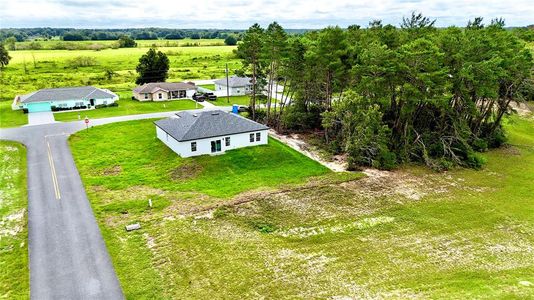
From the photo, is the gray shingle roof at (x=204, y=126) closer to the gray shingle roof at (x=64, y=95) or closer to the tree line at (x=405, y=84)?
the tree line at (x=405, y=84)

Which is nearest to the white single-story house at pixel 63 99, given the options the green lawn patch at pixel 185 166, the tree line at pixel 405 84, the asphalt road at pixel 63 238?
the green lawn patch at pixel 185 166

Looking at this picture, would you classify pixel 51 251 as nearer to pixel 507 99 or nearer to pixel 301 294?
pixel 301 294

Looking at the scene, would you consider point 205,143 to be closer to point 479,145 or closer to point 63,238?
point 63,238

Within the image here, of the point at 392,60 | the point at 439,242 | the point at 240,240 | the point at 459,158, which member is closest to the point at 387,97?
the point at 392,60

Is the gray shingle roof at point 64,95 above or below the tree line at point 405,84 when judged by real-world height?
below

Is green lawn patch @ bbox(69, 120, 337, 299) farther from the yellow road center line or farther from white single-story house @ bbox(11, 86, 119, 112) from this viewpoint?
white single-story house @ bbox(11, 86, 119, 112)

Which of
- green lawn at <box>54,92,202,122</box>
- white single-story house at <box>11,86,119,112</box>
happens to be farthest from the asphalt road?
white single-story house at <box>11,86,119,112</box>
